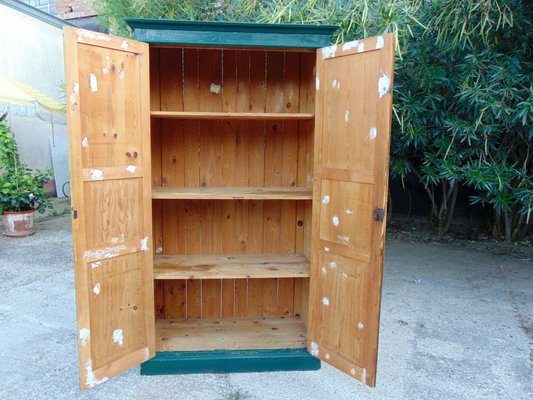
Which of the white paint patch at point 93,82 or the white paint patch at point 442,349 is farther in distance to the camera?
the white paint patch at point 442,349

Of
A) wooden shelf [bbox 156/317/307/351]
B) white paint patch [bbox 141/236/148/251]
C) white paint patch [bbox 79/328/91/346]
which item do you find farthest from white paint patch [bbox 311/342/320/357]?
white paint patch [bbox 79/328/91/346]

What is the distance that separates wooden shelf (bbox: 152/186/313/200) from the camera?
220 centimetres

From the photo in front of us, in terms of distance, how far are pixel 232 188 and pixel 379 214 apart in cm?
101

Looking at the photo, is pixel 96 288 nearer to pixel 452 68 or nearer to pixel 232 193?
pixel 232 193

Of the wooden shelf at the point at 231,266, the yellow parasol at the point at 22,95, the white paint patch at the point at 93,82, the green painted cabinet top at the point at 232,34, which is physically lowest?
the wooden shelf at the point at 231,266

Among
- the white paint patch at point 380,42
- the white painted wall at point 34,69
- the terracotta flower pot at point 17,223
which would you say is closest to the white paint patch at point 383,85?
the white paint patch at point 380,42

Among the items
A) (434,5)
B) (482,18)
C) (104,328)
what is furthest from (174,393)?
(434,5)

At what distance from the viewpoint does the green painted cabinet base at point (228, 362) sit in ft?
7.39

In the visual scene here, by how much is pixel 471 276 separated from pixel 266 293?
8.41 ft

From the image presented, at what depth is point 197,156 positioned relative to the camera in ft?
8.46

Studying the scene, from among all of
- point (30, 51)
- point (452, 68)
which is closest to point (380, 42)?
point (452, 68)

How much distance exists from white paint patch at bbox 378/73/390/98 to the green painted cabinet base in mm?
1477

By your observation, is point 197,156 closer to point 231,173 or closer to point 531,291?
point 231,173

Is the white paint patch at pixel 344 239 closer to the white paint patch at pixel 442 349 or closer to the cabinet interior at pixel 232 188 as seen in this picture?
the cabinet interior at pixel 232 188
